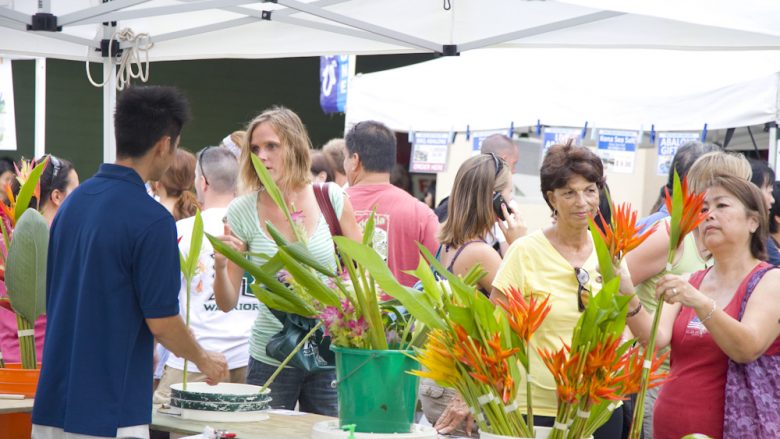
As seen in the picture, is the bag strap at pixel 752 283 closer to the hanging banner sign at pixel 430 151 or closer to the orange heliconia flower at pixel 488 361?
the orange heliconia flower at pixel 488 361

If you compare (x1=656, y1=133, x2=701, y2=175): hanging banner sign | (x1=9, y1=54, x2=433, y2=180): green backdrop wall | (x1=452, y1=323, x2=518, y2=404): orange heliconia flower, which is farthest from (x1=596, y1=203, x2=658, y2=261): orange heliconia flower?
(x1=9, y1=54, x2=433, y2=180): green backdrop wall

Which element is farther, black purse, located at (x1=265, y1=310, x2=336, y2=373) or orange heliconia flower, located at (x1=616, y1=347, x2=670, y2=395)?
black purse, located at (x1=265, y1=310, x2=336, y2=373)

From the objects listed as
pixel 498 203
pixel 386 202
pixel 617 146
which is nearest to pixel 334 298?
pixel 498 203

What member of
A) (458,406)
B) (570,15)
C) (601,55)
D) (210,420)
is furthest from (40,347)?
(601,55)

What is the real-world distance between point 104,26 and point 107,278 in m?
2.90

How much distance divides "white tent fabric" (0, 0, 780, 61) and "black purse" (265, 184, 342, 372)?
5.59ft

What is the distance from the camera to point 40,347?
3607 millimetres

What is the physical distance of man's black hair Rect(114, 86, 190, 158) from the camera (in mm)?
2633

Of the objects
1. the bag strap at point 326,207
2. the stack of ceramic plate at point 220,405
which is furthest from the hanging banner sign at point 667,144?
the stack of ceramic plate at point 220,405

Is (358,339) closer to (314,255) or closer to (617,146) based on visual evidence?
(314,255)

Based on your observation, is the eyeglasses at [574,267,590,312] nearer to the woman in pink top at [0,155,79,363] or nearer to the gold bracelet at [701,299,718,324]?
the gold bracelet at [701,299,718,324]

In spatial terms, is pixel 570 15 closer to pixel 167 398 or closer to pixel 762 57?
pixel 762 57

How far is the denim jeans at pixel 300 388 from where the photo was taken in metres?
3.40

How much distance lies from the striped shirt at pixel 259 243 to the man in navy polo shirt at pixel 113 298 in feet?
2.62
